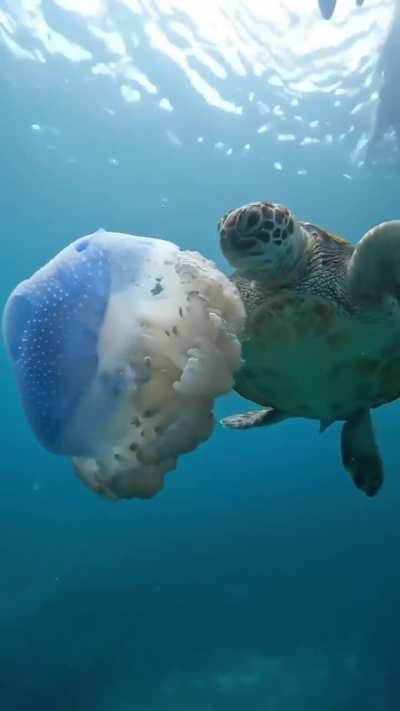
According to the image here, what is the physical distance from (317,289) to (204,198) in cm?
1755

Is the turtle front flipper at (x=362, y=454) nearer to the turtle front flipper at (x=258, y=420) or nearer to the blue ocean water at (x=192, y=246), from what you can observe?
the turtle front flipper at (x=258, y=420)

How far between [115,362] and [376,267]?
172cm

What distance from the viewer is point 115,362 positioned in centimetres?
157

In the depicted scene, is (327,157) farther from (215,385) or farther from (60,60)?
(215,385)

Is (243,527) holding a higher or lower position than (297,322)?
lower

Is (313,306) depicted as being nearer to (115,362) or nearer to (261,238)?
(261,238)

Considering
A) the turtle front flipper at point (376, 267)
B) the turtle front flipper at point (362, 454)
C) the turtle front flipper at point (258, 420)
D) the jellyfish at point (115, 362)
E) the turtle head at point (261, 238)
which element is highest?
the turtle head at point (261, 238)

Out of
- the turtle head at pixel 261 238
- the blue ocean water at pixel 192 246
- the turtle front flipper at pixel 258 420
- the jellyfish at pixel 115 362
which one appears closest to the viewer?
the jellyfish at pixel 115 362

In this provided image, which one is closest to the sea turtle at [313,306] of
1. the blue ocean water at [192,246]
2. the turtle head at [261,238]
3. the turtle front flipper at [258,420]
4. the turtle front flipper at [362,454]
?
the turtle head at [261,238]

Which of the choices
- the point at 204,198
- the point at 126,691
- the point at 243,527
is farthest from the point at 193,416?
the point at 204,198

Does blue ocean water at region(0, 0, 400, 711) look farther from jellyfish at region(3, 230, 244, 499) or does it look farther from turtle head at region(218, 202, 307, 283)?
jellyfish at region(3, 230, 244, 499)

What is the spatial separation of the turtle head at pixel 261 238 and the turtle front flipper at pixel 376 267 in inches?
12.5

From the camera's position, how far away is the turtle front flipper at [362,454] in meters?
3.99

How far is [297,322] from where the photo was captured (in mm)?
2971
